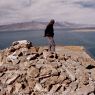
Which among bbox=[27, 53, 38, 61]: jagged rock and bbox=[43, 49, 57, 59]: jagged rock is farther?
bbox=[43, 49, 57, 59]: jagged rock

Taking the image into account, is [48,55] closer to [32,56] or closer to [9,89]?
[32,56]

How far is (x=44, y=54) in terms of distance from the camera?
54.6 ft

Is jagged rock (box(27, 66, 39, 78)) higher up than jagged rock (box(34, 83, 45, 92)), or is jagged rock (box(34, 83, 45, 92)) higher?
jagged rock (box(27, 66, 39, 78))

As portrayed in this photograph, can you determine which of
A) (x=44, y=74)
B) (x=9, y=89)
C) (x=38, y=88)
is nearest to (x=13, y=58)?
(x=44, y=74)

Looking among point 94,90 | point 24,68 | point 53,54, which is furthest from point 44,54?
point 94,90

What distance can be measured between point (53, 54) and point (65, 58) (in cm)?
81

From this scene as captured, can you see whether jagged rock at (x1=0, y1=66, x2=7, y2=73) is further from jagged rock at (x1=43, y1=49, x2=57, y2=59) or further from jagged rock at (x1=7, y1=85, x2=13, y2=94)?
jagged rock at (x1=43, y1=49, x2=57, y2=59)

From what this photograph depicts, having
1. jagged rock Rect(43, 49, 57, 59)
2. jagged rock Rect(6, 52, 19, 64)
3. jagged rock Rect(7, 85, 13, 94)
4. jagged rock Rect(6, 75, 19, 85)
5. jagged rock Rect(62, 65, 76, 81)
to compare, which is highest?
jagged rock Rect(43, 49, 57, 59)

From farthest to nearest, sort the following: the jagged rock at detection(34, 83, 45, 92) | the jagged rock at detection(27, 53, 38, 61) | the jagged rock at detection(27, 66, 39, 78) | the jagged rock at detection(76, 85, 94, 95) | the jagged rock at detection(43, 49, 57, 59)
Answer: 1. the jagged rock at detection(43, 49, 57, 59)
2. the jagged rock at detection(27, 53, 38, 61)
3. the jagged rock at detection(27, 66, 39, 78)
4. the jagged rock at detection(34, 83, 45, 92)
5. the jagged rock at detection(76, 85, 94, 95)

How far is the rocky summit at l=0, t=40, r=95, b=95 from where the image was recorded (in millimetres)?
13773

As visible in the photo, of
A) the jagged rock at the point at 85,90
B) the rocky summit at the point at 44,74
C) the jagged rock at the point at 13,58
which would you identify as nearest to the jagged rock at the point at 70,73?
the rocky summit at the point at 44,74

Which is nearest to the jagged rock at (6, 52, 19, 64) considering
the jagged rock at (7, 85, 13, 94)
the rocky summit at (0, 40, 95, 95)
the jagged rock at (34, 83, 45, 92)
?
the rocky summit at (0, 40, 95, 95)

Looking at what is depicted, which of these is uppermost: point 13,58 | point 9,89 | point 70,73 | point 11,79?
point 13,58

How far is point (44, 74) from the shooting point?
14609 mm
